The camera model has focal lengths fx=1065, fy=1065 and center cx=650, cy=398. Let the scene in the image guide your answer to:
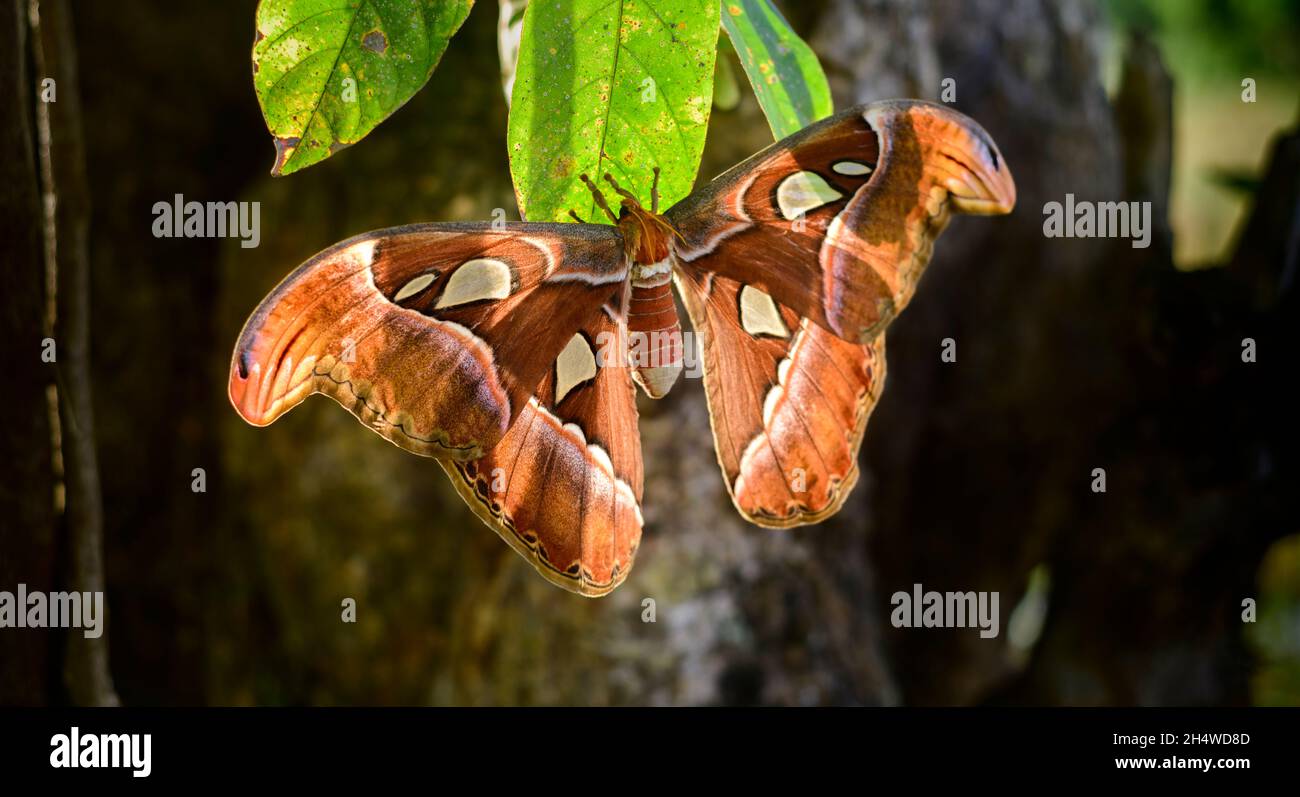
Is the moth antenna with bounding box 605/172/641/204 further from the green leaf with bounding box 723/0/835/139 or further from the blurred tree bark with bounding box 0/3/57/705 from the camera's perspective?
the blurred tree bark with bounding box 0/3/57/705

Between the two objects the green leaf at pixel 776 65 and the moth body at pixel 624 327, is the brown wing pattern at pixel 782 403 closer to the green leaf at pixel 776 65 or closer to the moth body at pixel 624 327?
the moth body at pixel 624 327

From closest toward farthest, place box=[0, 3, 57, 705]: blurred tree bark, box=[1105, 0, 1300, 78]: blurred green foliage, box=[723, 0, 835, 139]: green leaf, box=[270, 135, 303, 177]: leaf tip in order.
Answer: box=[270, 135, 303, 177]: leaf tip → box=[723, 0, 835, 139]: green leaf → box=[0, 3, 57, 705]: blurred tree bark → box=[1105, 0, 1300, 78]: blurred green foliage

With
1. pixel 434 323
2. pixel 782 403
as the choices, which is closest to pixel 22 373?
pixel 434 323

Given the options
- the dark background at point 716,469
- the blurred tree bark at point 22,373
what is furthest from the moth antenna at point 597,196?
the dark background at point 716,469

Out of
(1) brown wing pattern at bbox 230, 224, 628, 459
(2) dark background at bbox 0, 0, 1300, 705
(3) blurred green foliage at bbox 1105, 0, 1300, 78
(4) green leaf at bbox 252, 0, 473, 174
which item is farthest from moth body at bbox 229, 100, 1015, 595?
(3) blurred green foliage at bbox 1105, 0, 1300, 78

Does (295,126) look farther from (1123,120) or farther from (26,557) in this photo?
(1123,120)

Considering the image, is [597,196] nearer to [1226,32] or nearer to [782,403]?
[782,403]
